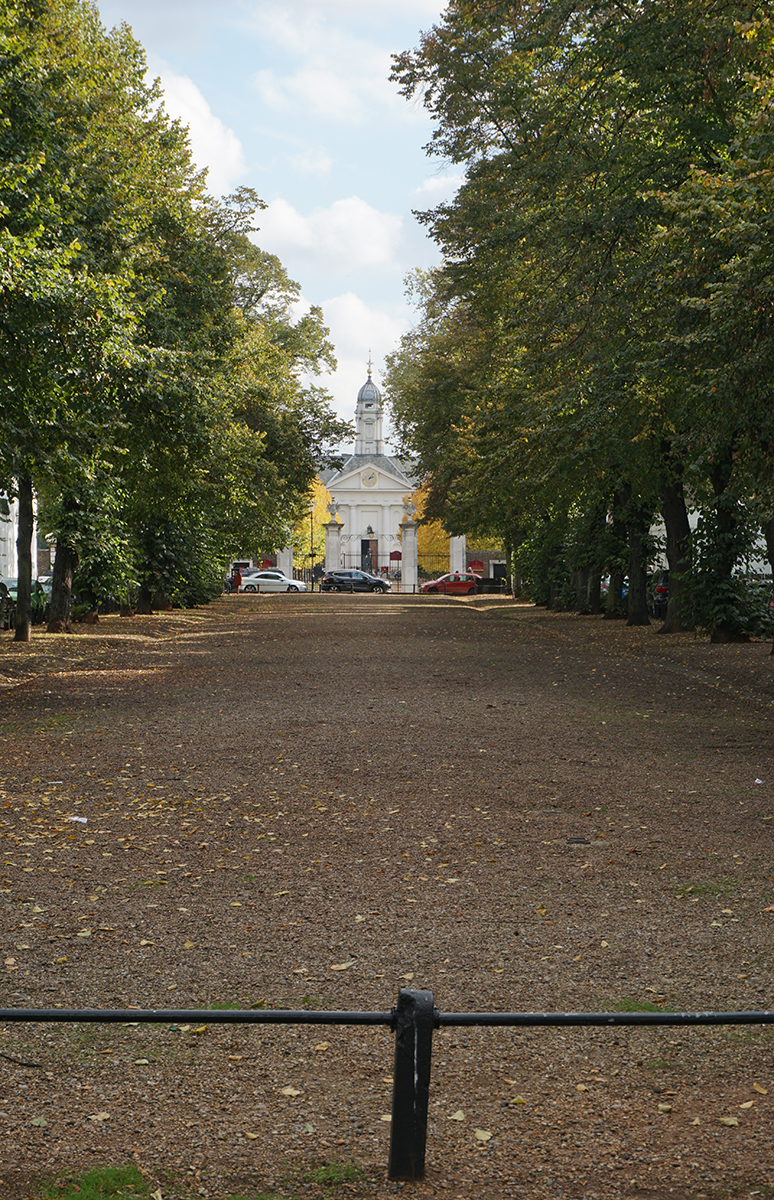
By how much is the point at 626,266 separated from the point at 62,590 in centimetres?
1475

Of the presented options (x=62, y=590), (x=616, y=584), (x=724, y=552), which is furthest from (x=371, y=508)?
(x=724, y=552)

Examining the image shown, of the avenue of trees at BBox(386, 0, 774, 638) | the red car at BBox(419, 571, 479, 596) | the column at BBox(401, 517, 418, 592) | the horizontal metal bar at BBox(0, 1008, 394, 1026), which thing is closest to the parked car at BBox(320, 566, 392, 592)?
the column at BBox(401, 517, 418, 592)

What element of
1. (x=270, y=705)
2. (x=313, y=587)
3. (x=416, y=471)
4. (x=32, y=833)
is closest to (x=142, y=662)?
(x=270, y=705)

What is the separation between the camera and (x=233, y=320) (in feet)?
88.6

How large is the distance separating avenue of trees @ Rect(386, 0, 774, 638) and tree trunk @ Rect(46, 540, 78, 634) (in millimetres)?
9902

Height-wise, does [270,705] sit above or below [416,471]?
below

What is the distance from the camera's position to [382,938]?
5531mm

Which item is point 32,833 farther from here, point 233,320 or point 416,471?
point 416,471

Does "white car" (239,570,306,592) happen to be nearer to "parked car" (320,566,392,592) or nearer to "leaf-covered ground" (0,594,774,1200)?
"parked car" (320,566,392,592)

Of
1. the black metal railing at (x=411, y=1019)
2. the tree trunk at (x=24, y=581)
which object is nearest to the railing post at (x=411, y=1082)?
the black metal railing at (x=411, y=1019)

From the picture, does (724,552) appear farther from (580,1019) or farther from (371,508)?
(371,508)

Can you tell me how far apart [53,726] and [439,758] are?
4609 mm

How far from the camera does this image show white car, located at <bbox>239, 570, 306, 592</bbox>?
78062mm

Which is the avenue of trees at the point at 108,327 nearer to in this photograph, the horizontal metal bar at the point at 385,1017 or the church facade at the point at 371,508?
the horizontal metal bar at the point at 385,1017
